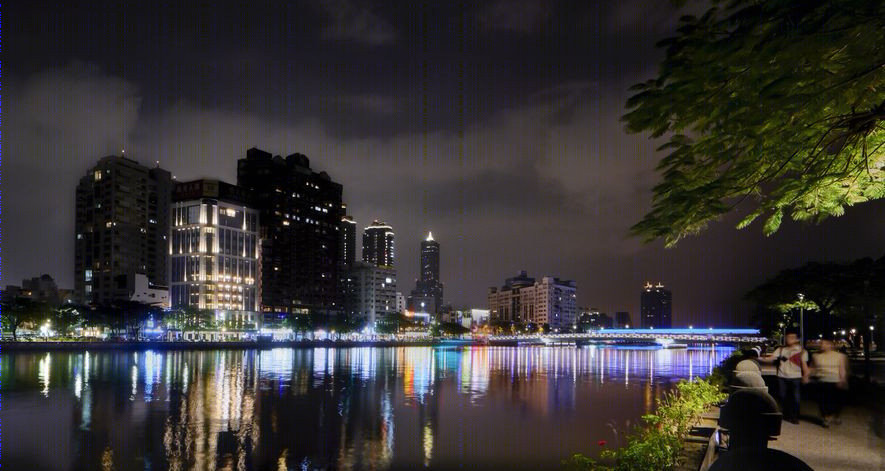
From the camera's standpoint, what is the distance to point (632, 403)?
125ft

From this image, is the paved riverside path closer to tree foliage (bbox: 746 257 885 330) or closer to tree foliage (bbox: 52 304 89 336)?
tree foliage (bbox: 746 257 885 330)

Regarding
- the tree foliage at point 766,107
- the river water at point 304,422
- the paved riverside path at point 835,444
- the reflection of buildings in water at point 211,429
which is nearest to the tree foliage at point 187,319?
the river water at point 304,422

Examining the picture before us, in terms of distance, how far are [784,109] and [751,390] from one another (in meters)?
7.47

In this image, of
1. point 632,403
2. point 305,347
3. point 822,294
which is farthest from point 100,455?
point 305,347

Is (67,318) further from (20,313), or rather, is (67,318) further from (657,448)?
(657,448)

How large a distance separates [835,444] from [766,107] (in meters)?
12.3

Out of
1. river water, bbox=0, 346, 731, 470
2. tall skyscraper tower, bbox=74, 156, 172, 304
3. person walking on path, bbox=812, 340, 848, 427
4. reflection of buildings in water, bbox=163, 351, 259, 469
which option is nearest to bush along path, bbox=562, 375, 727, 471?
person walking on path, bbox=812, 340, 848, 427

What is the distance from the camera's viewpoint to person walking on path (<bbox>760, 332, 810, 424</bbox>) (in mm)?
16173

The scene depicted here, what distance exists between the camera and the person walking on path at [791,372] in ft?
53.1

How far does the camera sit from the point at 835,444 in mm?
14570

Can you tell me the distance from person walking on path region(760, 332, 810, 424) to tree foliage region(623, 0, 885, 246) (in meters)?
9.64

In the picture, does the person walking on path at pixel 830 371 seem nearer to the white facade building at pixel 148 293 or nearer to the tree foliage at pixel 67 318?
the tree foliage at pixel 67 318

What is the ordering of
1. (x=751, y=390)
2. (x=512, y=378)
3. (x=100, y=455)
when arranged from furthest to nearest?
(x=512, y=378), (x=100, y=455), (x=751, y=390)

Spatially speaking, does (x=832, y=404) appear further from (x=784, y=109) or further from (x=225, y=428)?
(x=225, y=428)
